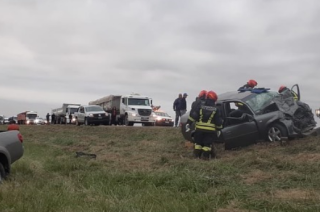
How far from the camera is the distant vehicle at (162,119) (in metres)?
27.5

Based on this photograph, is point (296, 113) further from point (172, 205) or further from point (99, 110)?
point (99, 110)

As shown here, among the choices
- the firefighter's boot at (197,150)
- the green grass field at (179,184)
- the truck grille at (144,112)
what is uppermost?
the truck grille at (144,112)

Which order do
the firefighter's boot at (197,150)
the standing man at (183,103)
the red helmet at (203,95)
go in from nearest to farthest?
the firefighter's boot at (197,150) < the red helmet at (203,95) < the standing man at (183,103)

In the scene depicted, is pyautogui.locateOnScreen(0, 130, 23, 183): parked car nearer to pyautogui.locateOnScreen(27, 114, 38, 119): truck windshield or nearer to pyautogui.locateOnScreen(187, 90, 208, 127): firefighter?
pyautogui.locateOnScreen(187, 90, 208, 127): firefighter

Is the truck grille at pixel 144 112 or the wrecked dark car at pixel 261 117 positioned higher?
the truck grille at pixel 144 112

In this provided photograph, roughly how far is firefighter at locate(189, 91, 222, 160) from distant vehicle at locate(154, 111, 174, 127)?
1708 centimetres

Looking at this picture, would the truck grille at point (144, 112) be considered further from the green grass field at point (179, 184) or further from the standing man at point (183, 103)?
the green grass field at point (179, 184)

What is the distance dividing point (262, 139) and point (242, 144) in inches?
21.1

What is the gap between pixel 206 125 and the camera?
10016mm

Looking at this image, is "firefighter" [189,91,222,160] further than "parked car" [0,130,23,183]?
Yes

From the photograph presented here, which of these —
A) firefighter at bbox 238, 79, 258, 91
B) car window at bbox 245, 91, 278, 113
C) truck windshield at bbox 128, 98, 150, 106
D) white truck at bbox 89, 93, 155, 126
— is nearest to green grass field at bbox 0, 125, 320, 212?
car window at bbox 245, 91, 278, 113

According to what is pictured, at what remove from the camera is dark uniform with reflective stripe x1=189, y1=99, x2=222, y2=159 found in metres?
10.0

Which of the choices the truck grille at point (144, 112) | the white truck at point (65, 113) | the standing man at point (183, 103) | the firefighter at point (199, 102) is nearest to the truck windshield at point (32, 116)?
the white truck at point (65, 113)

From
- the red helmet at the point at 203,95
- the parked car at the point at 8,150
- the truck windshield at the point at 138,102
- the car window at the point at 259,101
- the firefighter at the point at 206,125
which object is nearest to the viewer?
the parked car at the point at 8,150
